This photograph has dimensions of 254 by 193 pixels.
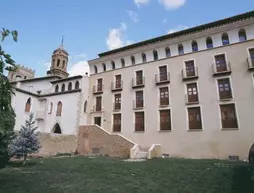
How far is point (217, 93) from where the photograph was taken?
1809 cm

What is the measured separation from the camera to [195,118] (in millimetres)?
18578

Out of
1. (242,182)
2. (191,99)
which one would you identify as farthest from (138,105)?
(242,182)

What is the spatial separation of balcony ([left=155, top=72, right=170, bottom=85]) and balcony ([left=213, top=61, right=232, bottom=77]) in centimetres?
463

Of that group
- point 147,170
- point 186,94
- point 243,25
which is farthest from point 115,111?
point 243,25

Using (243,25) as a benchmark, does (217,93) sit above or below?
below

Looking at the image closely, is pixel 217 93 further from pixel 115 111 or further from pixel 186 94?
pixel 115 111

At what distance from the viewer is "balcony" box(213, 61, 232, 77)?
58.9 ft

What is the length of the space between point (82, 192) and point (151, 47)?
1842cm

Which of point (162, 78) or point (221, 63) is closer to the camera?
point (221, 63)

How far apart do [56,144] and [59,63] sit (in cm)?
2331

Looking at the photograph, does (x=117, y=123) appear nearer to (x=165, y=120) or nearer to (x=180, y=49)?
(x=165, y=120)

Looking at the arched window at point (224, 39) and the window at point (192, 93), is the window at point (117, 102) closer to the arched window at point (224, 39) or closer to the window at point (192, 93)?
the window at point (192, 93)

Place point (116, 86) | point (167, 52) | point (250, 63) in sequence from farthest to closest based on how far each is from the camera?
point (116, 86)
point (167, 52)
point (250, 63)

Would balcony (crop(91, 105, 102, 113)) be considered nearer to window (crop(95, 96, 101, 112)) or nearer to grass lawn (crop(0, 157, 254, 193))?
window (crop(95, 96, 101, 112))
